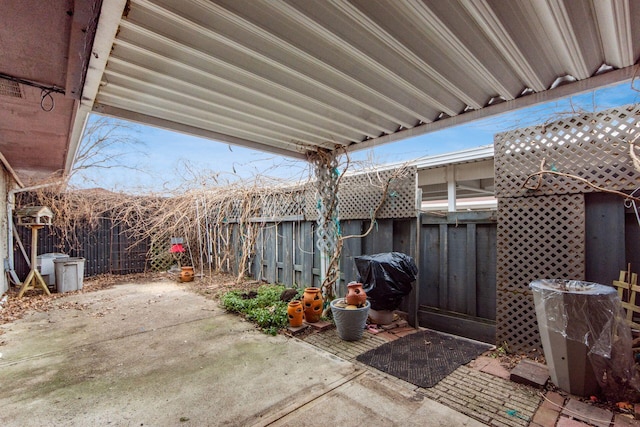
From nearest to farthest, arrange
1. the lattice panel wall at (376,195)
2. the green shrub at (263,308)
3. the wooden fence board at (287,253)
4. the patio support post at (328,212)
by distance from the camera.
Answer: the green shrub at (263,308) → the lattice panel wall at (376,195) → the patio support post at (328,212) → the wooden fence board at (287,253)

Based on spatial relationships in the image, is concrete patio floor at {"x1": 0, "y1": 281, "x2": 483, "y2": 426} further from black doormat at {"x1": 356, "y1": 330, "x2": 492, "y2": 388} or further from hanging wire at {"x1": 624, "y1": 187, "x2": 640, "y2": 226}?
hanging wire at {"x1": 624, "y1": 187, "x2": 640, "y2": 226}

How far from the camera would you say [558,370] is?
242 cm

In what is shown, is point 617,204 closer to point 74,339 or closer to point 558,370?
point 558,370

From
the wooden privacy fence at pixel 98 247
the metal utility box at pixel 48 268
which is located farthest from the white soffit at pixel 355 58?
the wooden privacy fence at pixel 98 247

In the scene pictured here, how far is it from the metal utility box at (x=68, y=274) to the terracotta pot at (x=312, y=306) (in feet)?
17.6

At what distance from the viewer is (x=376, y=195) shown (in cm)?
456

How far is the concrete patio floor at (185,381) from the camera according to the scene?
215cm

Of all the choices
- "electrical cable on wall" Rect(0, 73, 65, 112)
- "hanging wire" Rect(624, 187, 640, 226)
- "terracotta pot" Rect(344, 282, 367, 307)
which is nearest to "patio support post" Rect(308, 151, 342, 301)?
"terracotta pot" Rect(344, 282, 367, 307)

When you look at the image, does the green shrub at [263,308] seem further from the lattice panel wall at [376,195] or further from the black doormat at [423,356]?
the lattice panel wall at [376,195]

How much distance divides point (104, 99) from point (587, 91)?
13.1 ft

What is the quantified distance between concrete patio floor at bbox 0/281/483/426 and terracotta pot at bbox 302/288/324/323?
1.72ft

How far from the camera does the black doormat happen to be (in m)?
2.74

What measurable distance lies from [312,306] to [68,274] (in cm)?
551

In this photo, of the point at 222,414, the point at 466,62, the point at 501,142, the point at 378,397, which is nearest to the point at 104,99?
the point at 222,414
